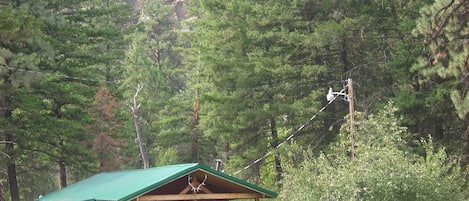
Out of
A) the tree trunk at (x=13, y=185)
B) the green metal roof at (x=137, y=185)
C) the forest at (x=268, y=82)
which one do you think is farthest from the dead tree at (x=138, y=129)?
the green metal roof at (x=137, y=185)

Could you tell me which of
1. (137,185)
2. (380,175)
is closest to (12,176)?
(137,185)

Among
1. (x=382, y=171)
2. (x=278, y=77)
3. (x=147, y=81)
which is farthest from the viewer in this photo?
(x=147, y=81)

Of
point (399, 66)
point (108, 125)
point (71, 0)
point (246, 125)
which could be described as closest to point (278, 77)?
point (246, 125)

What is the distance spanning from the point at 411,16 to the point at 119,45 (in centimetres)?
2210

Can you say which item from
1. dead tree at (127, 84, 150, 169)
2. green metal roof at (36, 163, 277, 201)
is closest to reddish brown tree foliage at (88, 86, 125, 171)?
dead tree at (127, 84, 150, 169)

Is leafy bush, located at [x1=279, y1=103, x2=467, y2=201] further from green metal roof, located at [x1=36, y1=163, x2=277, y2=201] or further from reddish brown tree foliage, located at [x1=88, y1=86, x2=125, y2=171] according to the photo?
reddish brown tree foliage, located at [x1=88, y1=86, x2=125, y2=171]

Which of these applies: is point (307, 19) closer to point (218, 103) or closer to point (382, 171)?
point (218, 103)

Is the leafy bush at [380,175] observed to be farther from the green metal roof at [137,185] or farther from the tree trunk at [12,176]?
the tree trunk at [12,176]

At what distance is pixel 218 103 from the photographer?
91.0 feet

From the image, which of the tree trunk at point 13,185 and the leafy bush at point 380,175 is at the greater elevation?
the tree trunk at point 13,185

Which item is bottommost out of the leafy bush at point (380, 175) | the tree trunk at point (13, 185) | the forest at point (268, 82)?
the leafy bush at point (380, 175)

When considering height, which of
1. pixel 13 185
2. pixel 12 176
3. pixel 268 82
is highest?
pixel 268 82

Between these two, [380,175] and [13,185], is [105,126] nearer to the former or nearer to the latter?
[13,185]

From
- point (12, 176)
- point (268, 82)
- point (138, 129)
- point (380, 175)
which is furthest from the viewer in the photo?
point (138, 129)
